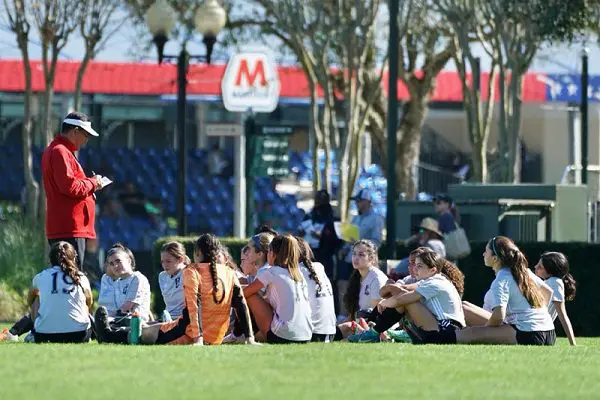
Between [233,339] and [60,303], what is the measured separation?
69.0 inches

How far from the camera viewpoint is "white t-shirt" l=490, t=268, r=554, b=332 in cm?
1587

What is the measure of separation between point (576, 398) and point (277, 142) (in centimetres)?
1672

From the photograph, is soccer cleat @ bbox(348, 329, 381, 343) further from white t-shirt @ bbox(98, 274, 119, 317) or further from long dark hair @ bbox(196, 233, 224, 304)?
white t-shirt @ bbox(98, 274, 119, 317)

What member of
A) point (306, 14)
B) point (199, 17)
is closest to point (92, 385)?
point (199, 17)

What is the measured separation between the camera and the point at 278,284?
15797 millimetres

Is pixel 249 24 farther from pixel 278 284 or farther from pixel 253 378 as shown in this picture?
pixel 253 378

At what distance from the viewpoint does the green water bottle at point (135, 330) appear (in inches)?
607

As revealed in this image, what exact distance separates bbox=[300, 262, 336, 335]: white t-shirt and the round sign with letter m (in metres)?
13.5

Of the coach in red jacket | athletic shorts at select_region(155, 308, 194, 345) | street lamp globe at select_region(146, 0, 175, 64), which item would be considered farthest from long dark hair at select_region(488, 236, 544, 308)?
street lamp globe at select_region(146, 0, 175, 64)

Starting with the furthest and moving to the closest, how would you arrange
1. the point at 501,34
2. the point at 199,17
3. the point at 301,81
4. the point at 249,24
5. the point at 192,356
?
Result: the point at 301,81 → the point at 249,24 → the point at 501,34 → the point at 199,17 → the point at 192,356

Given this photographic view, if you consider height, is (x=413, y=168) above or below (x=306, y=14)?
below

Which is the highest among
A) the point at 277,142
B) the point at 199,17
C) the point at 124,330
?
the point at 199,17

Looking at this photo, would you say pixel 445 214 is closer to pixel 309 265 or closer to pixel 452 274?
pixel 452 274

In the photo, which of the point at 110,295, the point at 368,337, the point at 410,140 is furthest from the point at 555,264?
the point at 410,140
